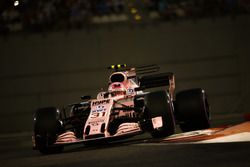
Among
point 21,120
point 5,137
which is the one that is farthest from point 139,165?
point 21,120

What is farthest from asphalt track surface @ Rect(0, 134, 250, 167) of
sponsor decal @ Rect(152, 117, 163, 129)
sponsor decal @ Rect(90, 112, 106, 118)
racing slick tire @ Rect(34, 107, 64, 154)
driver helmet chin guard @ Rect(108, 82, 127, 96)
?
driver helmet chin guard @ Rect(108, 82, 127, 96)

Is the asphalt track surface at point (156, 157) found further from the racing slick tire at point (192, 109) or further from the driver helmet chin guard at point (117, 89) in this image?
the driver helmet chin guard at point (117, 89)

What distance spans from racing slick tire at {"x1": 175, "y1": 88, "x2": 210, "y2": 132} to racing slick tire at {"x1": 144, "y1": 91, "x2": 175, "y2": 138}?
2.79 ft

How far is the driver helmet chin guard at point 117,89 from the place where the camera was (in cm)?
1459

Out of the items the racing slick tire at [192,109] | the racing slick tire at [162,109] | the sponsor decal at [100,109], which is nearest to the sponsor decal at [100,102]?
the sponsor decal at [100,109]

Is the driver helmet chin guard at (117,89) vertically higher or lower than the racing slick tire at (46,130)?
higher

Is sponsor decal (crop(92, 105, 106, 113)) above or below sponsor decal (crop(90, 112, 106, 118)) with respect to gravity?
above

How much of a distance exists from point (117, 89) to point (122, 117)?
2.69 feet

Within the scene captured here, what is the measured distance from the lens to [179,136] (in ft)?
→ 45.0

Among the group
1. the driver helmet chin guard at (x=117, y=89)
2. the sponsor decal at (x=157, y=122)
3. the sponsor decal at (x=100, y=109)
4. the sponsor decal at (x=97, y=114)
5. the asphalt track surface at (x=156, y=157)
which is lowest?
the asphalt track surface at (x=156, y=157)

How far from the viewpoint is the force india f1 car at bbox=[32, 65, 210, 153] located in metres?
13.2

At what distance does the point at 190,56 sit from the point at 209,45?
0.70 metres

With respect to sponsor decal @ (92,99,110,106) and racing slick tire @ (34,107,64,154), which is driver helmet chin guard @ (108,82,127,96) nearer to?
sponsor decal @ (92,99,110,106)

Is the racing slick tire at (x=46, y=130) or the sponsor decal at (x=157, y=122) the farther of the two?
the racing slick tire at (x=46, y=130)
